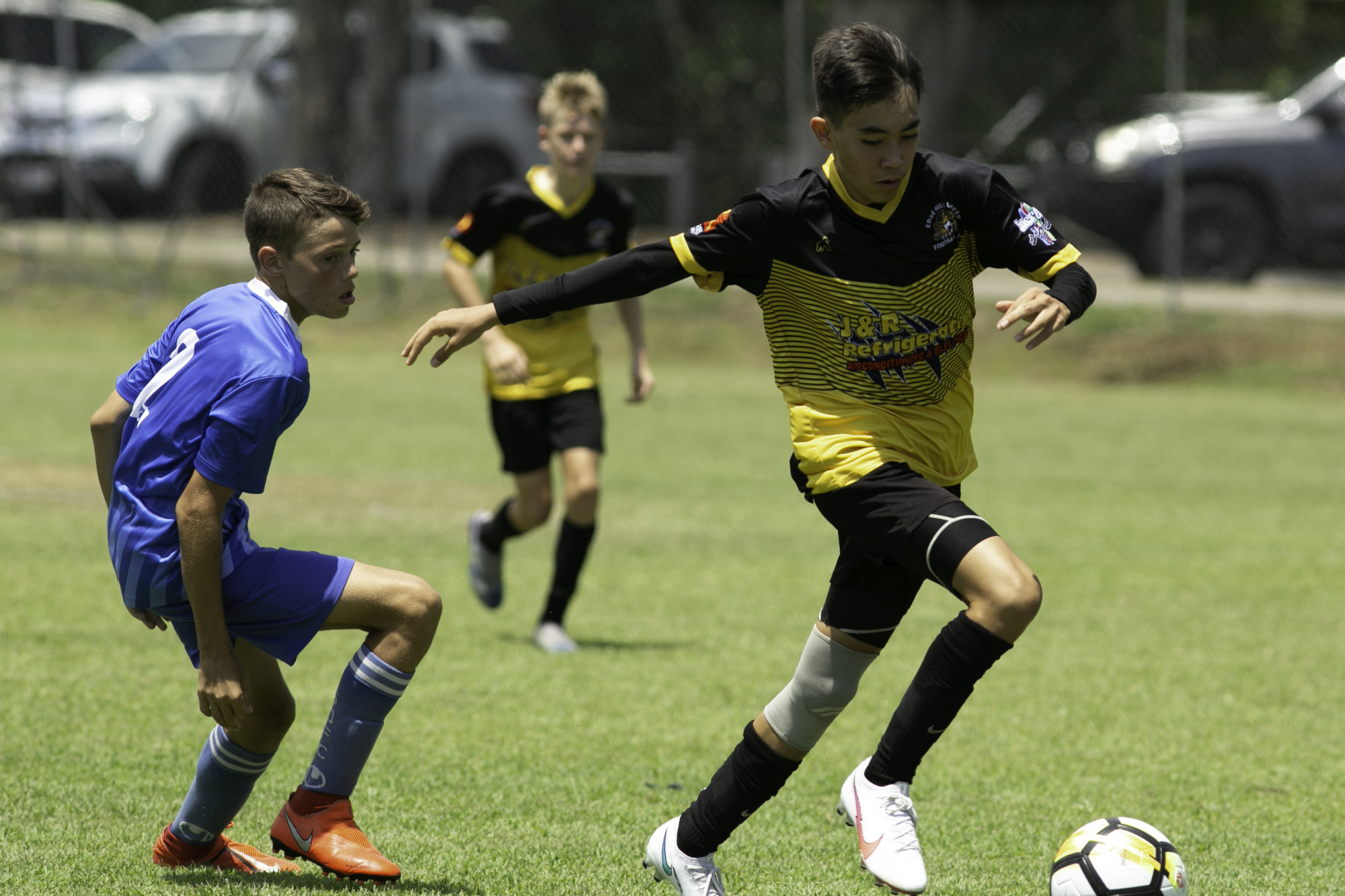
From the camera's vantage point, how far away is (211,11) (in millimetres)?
19562

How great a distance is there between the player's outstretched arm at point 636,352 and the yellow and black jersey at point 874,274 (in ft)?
9.17

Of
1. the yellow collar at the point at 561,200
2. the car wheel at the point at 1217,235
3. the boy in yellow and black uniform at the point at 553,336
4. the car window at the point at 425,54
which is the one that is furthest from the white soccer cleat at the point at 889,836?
the car window at the point at 425,54

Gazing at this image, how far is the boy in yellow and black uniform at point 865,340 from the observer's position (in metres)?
3.24

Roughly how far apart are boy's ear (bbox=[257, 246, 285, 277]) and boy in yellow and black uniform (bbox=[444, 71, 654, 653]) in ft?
9.27

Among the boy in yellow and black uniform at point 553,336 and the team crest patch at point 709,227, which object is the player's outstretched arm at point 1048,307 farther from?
the boy in yellow and black uniform at point 553,336

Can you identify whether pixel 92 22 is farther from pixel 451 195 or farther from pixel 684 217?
pixel 684 217

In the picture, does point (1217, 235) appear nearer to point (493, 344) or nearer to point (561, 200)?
point (561, 200)

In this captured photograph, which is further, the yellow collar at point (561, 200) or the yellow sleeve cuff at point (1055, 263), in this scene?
the yellow collar at point (561, 200)

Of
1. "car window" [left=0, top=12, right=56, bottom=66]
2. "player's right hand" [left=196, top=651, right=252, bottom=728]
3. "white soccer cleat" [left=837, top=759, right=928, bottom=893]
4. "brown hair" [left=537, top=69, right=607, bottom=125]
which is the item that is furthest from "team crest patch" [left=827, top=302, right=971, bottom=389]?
"car window" [left=0, top=12, right=56, bottom=66]

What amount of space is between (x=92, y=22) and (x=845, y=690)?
56.4 feet

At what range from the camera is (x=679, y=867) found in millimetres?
3297

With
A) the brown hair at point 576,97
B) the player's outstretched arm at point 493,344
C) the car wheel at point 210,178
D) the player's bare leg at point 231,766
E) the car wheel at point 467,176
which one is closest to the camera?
the player's bare leg at point 231,766

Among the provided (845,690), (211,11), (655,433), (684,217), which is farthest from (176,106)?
(845,690)

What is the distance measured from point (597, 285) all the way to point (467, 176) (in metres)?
13.8
